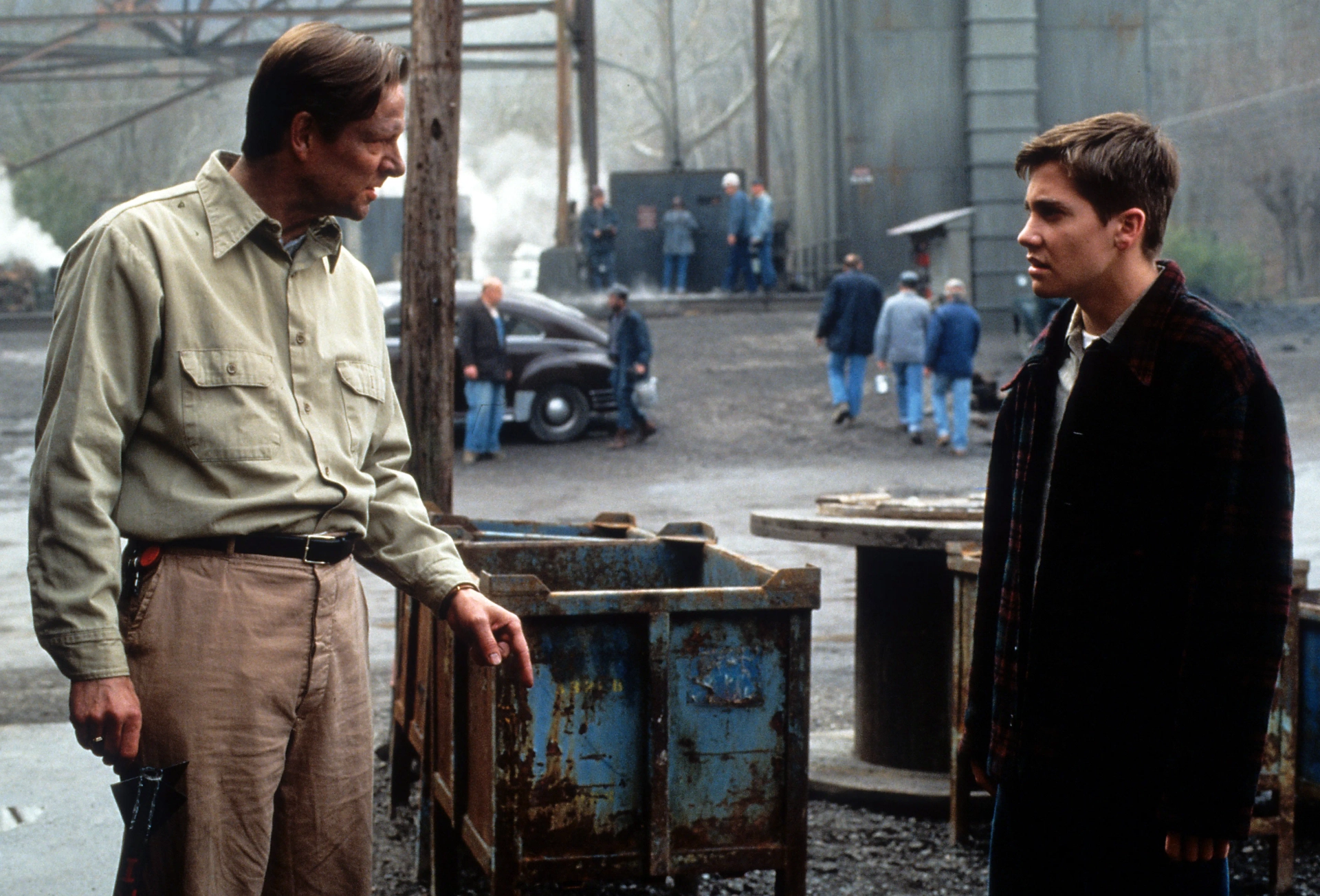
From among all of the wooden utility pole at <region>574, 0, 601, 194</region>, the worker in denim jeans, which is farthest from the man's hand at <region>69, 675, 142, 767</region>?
the wooden utility pole at <region>574, 0, 601, 194</region>

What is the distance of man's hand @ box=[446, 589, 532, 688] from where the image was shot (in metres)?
2.76

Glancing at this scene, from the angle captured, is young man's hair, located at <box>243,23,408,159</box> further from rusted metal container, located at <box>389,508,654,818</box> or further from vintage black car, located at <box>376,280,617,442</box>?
vintage black car, located at <box>376,280,617,442</box>

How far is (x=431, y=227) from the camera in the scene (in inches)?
256

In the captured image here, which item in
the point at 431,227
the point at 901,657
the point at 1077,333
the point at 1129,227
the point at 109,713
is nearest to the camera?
the point at 109,713

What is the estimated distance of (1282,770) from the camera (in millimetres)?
4641

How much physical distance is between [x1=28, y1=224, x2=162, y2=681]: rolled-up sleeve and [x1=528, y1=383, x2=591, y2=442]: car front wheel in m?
15.0

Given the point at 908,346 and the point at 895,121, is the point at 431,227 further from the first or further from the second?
the point at 895,121

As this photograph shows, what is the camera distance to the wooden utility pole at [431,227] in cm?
650

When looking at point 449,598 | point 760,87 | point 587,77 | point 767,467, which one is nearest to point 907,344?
point 767,467

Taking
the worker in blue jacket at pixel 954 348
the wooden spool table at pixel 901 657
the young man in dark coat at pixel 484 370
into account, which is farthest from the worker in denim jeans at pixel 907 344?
the wooden spool table at pixel 901 657

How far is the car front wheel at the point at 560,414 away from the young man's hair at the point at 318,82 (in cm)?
1478

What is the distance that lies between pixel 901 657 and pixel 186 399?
3.86m

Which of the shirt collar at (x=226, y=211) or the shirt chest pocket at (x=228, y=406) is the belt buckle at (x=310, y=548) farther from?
the shirt collar at (x=226, y=211)

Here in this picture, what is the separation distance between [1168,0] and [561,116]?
28659 millimetres
